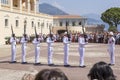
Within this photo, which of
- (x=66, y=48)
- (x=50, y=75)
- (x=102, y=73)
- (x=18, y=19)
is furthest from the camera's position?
(x=18, y=19)

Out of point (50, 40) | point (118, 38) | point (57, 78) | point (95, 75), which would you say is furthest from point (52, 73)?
point (118, 38)

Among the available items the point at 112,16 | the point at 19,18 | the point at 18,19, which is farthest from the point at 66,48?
the point at 112,16

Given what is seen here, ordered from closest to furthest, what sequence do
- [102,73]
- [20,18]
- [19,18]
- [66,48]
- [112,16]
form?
[102,73] < [66,48] < [19,18] < [20,18] < [112,16]

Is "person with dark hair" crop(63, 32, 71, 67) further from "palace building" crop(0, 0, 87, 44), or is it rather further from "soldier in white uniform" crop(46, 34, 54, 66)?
"palace building" crop(0, 0, 87, 44)

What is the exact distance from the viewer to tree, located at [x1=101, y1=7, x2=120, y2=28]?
109812mm

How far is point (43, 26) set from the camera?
78.9m

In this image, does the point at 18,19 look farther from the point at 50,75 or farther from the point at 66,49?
the point at 50,75

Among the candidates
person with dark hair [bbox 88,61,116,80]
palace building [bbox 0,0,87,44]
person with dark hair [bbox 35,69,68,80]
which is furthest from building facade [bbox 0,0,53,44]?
person with dark hair [bbox 35,69,68,80]

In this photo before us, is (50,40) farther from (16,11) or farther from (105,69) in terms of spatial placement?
(16,11)

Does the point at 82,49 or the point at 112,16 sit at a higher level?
the point at 112,16

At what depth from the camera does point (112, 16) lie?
109812mm

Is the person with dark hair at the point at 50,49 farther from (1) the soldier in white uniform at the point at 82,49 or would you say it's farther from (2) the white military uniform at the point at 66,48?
(1) the soldier in white uniform at the point at 82,49

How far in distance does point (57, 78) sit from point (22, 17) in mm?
62024

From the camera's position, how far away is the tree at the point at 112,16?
110 meters
